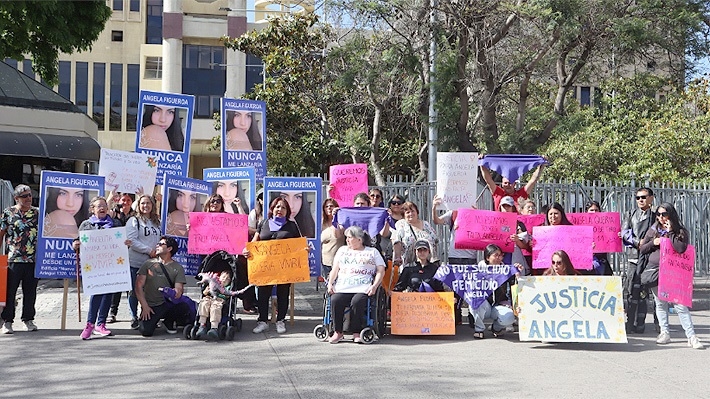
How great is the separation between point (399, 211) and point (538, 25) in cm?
483

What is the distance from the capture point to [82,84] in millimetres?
45500

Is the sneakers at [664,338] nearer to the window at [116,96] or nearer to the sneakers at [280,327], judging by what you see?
the sneakers at [280,327]

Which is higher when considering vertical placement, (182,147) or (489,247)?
(182,147)

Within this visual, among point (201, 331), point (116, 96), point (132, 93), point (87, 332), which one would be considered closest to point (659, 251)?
point (201, 331)

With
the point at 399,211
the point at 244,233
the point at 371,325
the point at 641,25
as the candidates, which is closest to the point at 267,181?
the point at 244,233

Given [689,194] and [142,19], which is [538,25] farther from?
[142,19]

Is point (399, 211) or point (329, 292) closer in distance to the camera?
point (329, 292)

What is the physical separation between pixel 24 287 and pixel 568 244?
6.58m

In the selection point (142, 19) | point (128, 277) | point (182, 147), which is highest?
point (142, 19)

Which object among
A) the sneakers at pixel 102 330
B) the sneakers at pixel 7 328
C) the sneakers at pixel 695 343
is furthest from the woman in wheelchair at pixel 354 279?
the sneakers at pixel 7 328

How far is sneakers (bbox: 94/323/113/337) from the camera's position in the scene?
10.2 metres

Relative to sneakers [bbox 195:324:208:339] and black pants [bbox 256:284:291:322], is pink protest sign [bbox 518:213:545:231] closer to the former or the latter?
black pants [bbox 256:284:291:322]

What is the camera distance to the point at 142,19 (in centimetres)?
4603

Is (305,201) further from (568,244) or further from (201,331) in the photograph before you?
(568,244)
